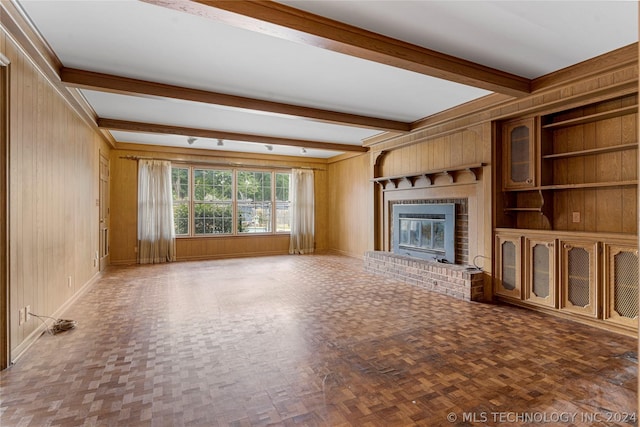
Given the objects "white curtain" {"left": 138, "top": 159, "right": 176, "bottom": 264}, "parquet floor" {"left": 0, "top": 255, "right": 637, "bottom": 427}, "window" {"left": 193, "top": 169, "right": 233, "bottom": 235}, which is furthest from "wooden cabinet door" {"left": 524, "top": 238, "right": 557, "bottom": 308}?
"white curtain" {"left": 138, "top": 159, "right": 176, "bottom": 264}

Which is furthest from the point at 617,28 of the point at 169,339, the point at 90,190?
the point at 90,190

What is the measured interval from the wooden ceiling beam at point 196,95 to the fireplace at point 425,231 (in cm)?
151

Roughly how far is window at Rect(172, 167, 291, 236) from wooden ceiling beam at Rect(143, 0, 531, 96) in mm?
5788

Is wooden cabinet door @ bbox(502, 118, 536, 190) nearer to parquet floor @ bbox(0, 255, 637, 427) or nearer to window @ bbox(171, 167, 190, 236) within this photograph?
parquet floor @ bbox(0, 255, 637, 427)

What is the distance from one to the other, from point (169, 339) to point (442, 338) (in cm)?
244

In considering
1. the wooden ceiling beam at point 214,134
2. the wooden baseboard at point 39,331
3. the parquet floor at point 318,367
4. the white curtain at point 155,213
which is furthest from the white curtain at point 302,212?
the wooden baseboard at point 39,331

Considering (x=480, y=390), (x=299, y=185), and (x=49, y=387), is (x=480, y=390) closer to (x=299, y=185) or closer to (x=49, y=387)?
(x=49, y=387)

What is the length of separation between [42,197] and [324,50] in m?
2.97

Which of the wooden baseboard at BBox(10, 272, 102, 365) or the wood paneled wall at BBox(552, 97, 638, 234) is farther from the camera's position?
the wood paneled wall at BBox(552, 97, 638, 234)

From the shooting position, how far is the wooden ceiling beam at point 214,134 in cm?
520

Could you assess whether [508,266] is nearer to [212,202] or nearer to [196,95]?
[196,95]

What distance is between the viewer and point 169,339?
2.92 meters

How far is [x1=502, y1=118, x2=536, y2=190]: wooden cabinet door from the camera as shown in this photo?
3.91m

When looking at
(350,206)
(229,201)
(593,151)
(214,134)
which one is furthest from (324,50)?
(229,201)
